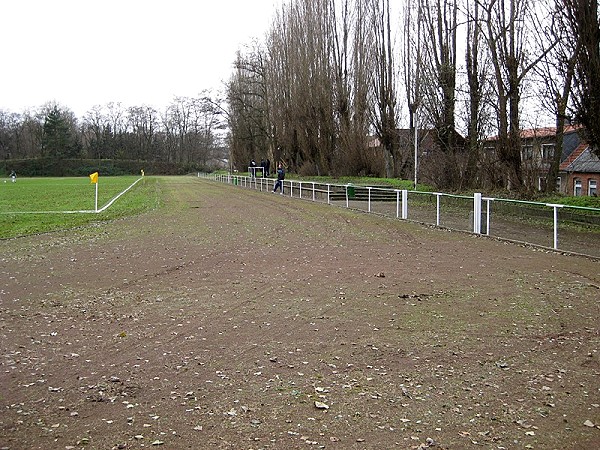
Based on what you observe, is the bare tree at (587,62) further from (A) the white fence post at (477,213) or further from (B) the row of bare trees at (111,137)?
(B) the row of bare trees at (111,137)

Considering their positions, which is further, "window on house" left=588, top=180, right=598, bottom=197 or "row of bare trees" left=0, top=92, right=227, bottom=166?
"row of bare trees" left=0, top=92, right=227, bottom=166

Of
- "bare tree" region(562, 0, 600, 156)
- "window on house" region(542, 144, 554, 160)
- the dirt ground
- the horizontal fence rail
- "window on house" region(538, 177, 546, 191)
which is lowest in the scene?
the dirt ground

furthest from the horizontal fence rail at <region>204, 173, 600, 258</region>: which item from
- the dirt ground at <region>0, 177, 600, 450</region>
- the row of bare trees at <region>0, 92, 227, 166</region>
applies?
the row of bare trees at <region>0, 92, 227, 166</region>

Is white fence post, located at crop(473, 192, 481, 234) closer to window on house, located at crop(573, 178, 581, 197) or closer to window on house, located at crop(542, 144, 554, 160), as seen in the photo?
window on house, located at crop(542, 144, 554, 160)

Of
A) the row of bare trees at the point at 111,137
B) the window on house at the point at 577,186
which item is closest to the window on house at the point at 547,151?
the window on house at the point at 577,186

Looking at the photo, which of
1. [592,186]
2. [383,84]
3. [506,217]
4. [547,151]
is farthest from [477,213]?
[592,186]

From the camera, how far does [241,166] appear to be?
70.4 meters

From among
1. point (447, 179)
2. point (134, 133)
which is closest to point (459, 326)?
point (447, 179)

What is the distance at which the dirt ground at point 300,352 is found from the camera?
408 centimetres

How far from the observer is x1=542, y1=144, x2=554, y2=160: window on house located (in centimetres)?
2256

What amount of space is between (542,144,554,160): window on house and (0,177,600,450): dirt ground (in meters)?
12.1

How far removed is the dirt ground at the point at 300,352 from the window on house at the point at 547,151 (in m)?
12.1

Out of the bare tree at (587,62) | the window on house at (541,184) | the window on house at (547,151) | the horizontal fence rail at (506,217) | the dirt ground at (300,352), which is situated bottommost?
the dirt ground at (300,352)

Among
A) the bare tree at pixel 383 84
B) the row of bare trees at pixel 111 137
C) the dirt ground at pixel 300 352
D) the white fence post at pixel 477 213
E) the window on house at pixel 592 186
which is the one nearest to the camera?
the dirt ground at pixel 300 352
